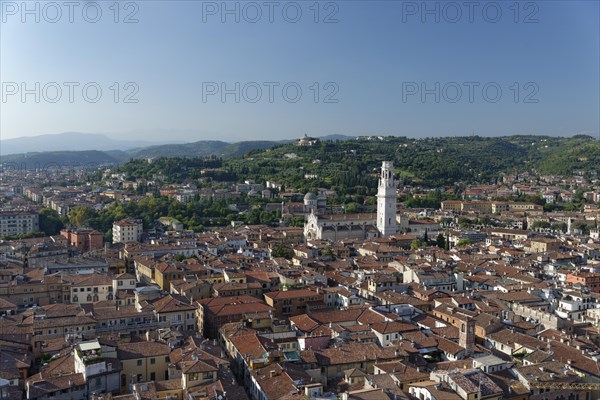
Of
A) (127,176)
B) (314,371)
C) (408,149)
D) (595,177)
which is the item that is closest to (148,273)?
(314,371)

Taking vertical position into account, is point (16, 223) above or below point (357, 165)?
below

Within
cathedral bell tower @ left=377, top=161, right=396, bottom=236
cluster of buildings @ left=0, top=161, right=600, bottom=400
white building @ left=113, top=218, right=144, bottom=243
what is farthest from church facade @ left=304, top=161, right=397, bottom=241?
white building @ left=113, top=218, right=144, bottom=243

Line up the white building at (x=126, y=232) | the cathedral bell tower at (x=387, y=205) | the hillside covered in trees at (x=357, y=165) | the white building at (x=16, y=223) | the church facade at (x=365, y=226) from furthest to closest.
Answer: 1. the hillside covered in trees at (x=357, y=165)
2. the white building at (x=16, y=223)
3. the cathedral bell tower at (x=387, y=205)
4. the church facade at (x=365, y=226)
5. the white building at (x=126, y=232)

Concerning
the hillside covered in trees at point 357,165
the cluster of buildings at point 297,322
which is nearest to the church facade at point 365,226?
the cluster of buildings at point 297,322

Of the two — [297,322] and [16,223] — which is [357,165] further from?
[297,322]

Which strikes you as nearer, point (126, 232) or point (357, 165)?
point (126, 232)

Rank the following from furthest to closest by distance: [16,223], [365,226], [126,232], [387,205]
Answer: [365,226], [16,223], [387,205], [126,232]

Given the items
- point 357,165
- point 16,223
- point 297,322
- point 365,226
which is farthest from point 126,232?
point 357,165

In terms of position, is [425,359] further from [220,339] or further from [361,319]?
[220,339]

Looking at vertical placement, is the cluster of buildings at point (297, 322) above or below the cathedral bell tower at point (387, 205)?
below

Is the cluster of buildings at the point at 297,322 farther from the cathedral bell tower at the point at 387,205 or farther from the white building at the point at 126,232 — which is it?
the cathedral bell tower at the point at 387,205
